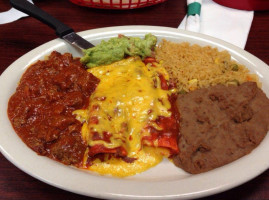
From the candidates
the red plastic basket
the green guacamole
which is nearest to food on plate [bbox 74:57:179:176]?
the green guacamole

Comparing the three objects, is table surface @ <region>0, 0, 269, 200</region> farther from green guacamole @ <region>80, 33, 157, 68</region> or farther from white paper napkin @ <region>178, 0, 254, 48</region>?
green guacamole @ <region>80, 33, 157, 68</region>

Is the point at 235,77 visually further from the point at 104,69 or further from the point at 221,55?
the point at 104,69

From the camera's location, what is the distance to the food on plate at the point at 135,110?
1.57 m

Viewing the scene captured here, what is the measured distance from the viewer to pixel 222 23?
9.23ft

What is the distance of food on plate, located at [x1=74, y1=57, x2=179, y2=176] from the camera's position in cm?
156

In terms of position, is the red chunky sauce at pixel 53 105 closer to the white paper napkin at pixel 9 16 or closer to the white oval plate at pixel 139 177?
the white oval plate at pixel 139 177

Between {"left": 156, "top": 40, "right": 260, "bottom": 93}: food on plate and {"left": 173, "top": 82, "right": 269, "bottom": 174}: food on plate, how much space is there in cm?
9

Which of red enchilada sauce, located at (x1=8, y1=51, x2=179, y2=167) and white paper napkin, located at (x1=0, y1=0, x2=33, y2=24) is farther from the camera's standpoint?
white paper napkin, located at (x1=0, y1=0, x2=33, y2=24)

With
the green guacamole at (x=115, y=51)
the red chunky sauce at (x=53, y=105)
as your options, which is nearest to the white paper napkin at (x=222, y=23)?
the green guacamole at (x=115, y=51)

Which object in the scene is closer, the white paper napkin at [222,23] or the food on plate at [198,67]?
the food on plate at [198,67]

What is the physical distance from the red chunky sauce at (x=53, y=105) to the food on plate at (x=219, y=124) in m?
0.64

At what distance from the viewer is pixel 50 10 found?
307cm

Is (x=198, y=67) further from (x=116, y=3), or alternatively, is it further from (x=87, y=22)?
(x=87, y=22)

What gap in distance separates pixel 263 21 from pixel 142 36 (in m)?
1.45
